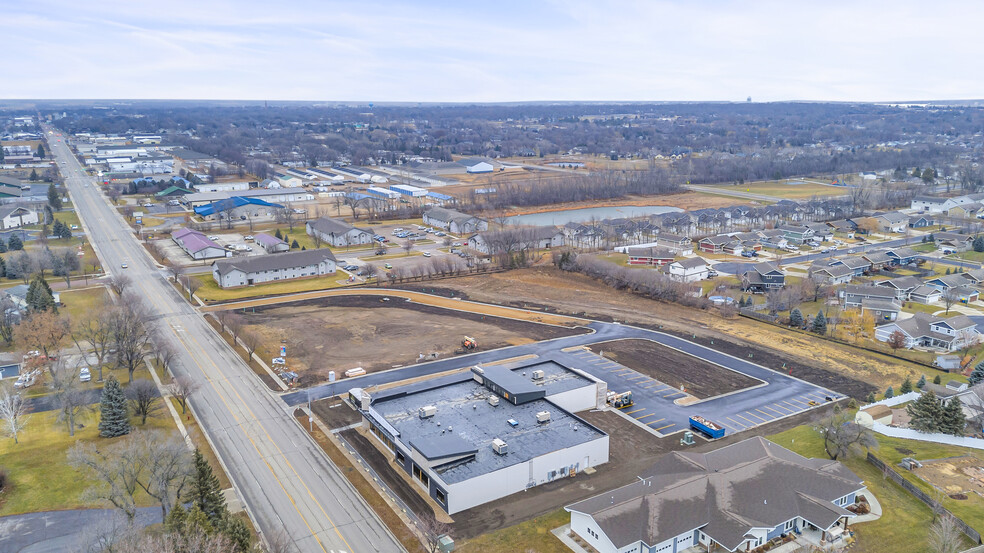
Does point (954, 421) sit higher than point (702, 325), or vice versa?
point (954, 421)

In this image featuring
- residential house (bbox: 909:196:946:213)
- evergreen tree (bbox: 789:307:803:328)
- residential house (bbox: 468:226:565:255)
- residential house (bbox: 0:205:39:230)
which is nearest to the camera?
evergreen tree (bbox: 789:307:803:328)

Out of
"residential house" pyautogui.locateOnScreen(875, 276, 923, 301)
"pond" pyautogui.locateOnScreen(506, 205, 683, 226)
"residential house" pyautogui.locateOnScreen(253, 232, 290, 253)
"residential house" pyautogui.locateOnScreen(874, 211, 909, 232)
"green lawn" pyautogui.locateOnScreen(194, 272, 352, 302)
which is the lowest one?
"green lawn" pyautogui.locateOnScreen(194, 272, 352, 302)

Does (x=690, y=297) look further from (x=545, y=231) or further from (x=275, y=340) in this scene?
(x=275, y=340)

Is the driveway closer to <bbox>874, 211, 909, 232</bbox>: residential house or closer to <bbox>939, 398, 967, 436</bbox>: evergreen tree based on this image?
<bbox>939, 398, 967, 436</bbox>: evergreen tree

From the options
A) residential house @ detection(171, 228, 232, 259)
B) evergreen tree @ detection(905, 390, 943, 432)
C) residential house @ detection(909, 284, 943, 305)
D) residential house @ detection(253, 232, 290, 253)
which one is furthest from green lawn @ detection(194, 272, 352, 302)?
residential house @ detection(909, 284, 943, 305)

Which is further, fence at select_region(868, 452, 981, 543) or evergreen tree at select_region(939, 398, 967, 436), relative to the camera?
evergreen tree at select_region(939, 398, 967, 436)

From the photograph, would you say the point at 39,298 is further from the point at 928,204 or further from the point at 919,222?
the point at 928,204

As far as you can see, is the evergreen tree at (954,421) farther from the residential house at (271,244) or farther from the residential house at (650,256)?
the residential house at (271,244)

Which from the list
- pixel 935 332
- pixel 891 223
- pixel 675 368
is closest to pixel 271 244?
pixel 675 368
